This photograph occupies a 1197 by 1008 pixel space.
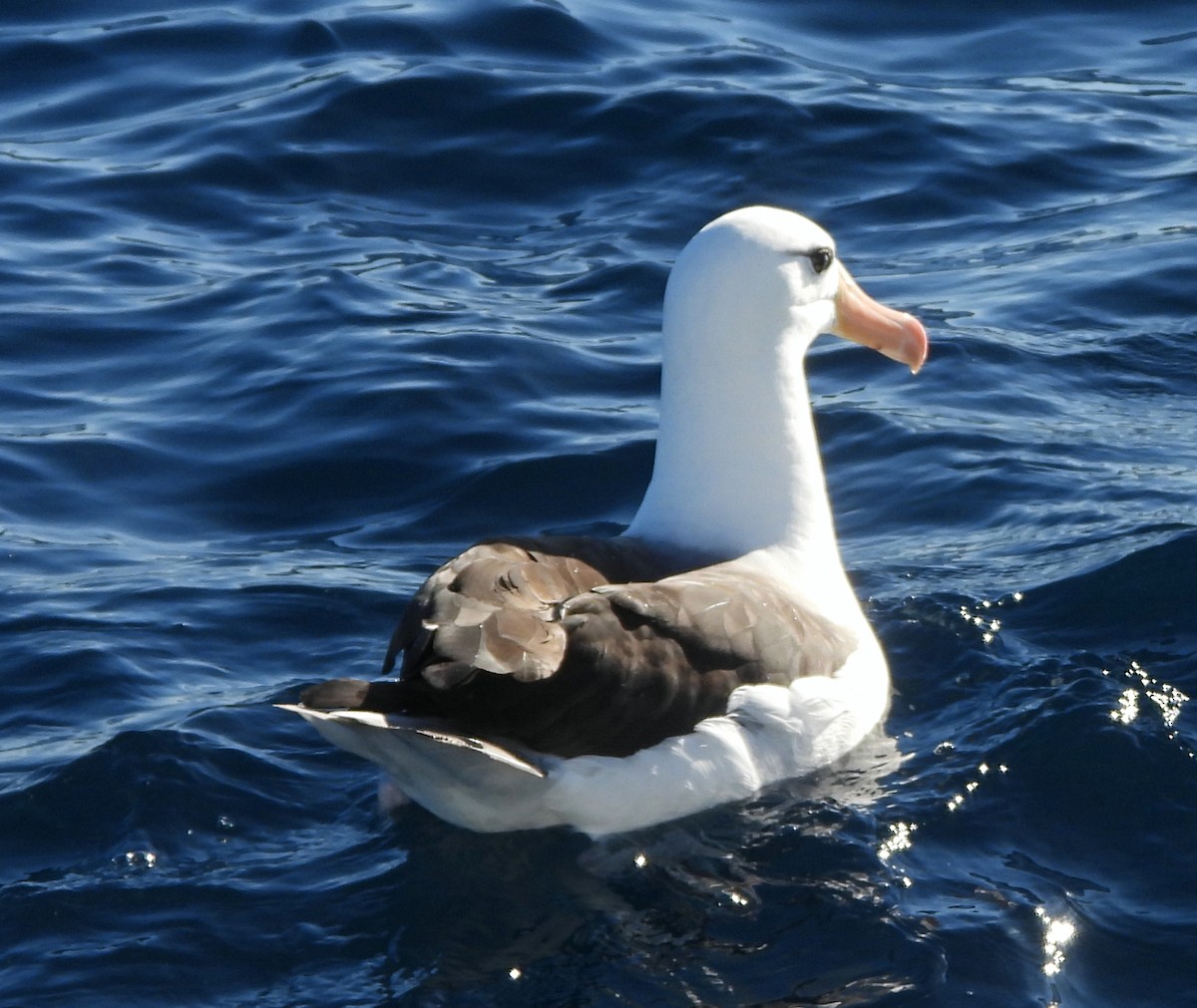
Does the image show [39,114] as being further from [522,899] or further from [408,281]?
[522,899]

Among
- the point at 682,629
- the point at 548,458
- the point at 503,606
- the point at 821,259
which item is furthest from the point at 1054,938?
the point at 548,458

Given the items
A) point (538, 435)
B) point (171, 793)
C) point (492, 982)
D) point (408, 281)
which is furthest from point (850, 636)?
point (408, 281)

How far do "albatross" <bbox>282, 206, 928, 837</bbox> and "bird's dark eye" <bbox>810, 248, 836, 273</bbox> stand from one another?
0.04 feet

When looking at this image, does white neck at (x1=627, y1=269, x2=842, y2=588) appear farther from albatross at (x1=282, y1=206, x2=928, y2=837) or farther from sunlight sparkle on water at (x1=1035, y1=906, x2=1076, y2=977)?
sunlight sparkle on water at (x1=1035, y1=906, x2=1076, y2=977)

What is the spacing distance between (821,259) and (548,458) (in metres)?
2.59

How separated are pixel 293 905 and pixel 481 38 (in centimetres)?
1055

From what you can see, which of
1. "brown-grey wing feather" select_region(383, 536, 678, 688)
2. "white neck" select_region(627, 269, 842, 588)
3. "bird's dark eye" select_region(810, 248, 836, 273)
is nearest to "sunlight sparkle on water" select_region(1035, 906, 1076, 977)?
"brown-grey wing feather" select_region(383, 536, 678, 688)

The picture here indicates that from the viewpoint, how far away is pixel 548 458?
992cm

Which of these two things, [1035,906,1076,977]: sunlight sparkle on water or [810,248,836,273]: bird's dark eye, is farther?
[810,248,836,273]: bird's dark eye

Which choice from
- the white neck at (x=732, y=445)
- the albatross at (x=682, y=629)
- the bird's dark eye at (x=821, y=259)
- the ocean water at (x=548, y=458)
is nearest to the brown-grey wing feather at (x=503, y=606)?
the albatross at (x=682, y=629)

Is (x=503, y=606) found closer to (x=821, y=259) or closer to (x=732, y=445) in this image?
(x=732, y=445)

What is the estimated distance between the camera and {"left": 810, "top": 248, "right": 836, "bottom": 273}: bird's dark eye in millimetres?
7672

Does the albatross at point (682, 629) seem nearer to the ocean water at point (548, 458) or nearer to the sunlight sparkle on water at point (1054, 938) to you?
the ocean water at point (548, 458)

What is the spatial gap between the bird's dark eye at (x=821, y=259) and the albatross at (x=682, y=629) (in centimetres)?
1
